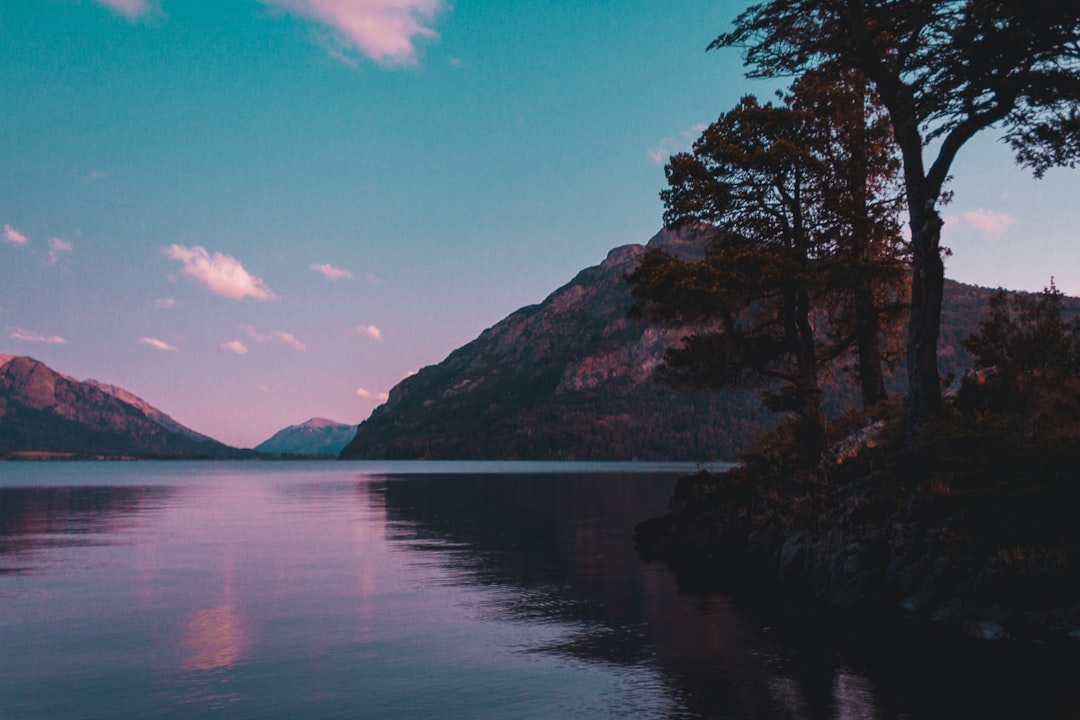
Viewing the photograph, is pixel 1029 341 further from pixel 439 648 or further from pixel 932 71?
pixel 439 648

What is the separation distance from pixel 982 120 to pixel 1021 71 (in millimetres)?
1432

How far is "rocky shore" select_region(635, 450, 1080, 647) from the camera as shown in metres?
16.4

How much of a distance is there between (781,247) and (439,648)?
23607 millimetres

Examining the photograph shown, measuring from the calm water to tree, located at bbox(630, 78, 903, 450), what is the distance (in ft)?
33.2

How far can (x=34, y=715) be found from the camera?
39.0 feet

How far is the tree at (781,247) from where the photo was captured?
32.2 meters

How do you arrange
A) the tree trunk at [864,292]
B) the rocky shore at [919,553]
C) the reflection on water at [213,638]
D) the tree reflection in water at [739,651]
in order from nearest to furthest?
the tree reflection in water at [739,651] < the reflection on water at [213,638] < the rocky shore at [919,553] < the tree trunk at [864,292]

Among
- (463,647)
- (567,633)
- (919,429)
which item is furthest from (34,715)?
(919,429)

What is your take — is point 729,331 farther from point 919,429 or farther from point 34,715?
point 34,715

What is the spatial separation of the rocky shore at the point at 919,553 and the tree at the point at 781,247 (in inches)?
261

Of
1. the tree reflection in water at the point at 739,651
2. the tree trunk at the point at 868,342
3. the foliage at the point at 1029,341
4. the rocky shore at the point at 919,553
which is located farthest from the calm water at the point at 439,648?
the foliage at the point at 1029,341

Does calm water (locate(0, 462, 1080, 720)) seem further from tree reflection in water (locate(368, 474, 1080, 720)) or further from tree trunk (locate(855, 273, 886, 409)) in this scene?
tree trunk (locate(855, 273, 886, 409))

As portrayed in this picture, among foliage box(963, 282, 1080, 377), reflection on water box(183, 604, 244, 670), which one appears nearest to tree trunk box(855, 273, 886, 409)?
foliage box(963, 282, 1080, 377)

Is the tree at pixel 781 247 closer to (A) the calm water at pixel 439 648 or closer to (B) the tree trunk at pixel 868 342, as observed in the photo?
(B) the tree trunk at pixel 868 342
